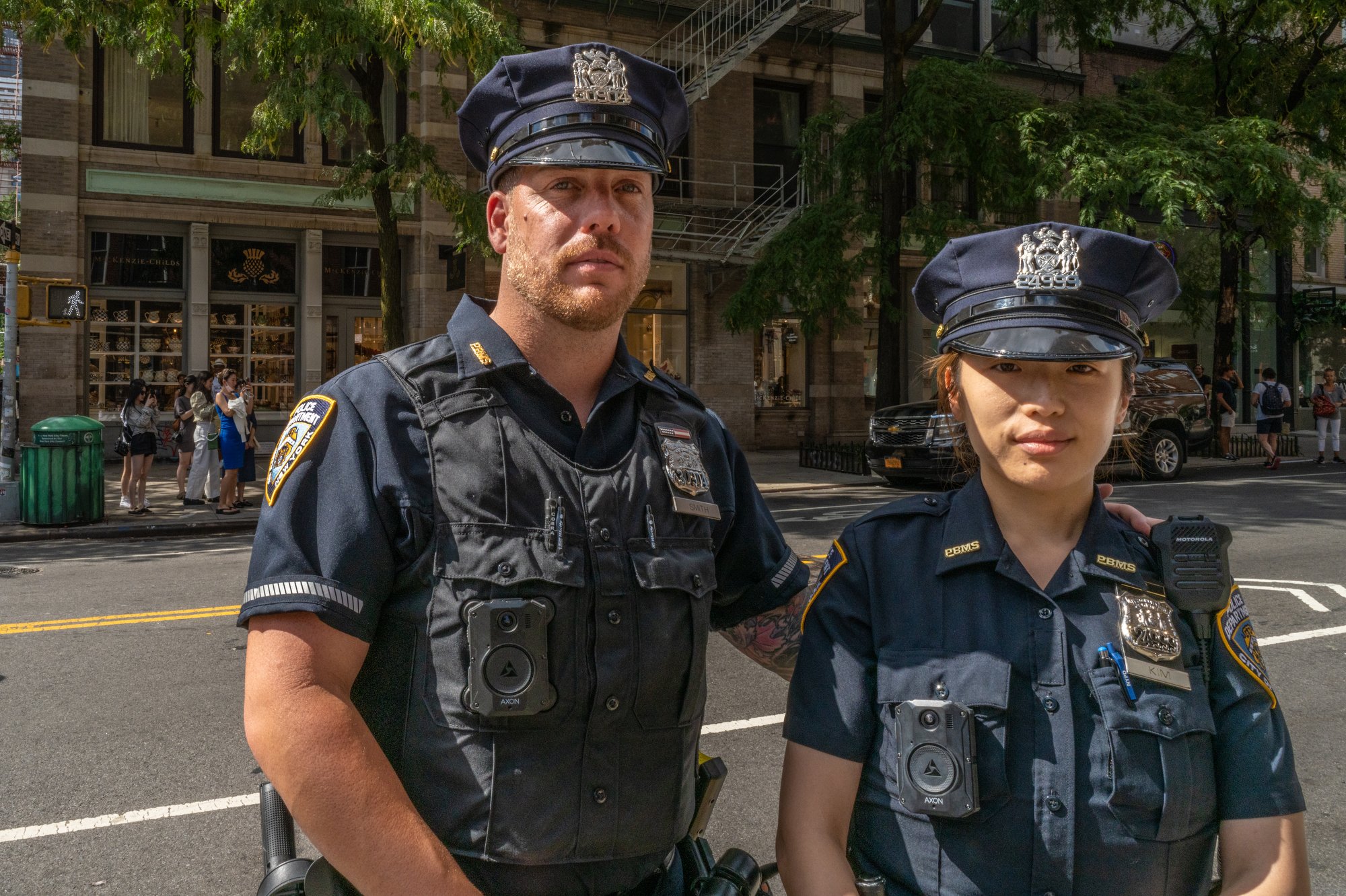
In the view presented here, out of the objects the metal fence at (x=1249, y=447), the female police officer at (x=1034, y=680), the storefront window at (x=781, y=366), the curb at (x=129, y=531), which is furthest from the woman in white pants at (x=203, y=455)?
the metal fence at (x=1249, y=447)

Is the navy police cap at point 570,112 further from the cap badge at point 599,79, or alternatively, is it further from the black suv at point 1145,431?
the black suv at point 1145,431

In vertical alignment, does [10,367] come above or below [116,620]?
above

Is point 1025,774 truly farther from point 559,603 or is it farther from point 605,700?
point 559,603

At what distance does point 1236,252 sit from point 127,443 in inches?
808

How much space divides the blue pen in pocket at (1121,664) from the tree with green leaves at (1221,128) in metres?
14.1

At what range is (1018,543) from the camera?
1.97m

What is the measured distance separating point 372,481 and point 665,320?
67.8ft

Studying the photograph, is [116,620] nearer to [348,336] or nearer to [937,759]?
[937,759]

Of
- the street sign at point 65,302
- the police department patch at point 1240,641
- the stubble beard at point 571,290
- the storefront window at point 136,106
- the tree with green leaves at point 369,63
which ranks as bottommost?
the police department patch at point 1240,641

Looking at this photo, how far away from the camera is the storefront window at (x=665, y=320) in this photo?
22.2 metres

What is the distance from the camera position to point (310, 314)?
19578mm

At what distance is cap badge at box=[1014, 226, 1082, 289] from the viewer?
6.41ft

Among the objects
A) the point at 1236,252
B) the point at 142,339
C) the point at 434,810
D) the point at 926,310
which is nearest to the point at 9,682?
the point at 434,810

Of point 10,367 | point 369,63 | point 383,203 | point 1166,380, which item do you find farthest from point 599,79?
point 1166,380
